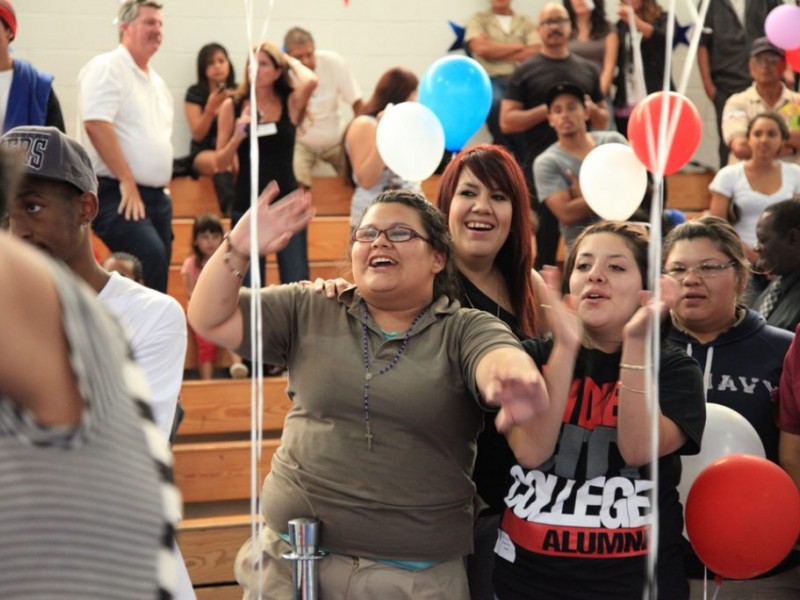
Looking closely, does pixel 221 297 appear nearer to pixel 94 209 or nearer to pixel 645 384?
pixel 94 209

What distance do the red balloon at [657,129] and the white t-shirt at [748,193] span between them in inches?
78.2

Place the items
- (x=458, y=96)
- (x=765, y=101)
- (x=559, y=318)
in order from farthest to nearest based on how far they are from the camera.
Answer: (x=765, y=101) < (x=458, y=96) < (x=559, y=318)

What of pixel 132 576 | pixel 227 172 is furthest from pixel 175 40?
pixel 132 576

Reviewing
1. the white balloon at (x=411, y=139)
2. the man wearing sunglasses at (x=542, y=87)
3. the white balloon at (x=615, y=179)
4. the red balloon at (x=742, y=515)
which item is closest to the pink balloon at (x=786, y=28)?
the man wearing sunglasses at (x=542, y=87)

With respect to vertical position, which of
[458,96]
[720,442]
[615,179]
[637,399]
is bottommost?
[720,442]

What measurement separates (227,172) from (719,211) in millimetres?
2292

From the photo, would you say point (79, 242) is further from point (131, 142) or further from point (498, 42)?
point (498, 42)

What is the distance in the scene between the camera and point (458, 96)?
3580mm

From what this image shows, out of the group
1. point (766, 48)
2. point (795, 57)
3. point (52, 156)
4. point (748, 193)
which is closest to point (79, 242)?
point (52, 156)

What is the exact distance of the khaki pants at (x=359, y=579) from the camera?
1837 millimetres

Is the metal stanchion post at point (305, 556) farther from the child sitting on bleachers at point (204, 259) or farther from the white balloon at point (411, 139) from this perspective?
the child sitting on bleachers at point (204, 259)

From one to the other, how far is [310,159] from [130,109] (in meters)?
1.78

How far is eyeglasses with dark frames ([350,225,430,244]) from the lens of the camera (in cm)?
197

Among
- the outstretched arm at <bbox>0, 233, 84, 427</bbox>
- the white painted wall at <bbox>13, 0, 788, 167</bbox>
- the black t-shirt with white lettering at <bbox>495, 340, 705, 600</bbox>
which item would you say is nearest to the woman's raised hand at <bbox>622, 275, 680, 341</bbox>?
the black t-shirt with white lettering at <bbox>495, 340, 705, 600</bbox>
